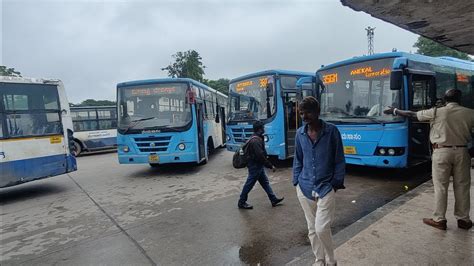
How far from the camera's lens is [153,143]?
29.0ft

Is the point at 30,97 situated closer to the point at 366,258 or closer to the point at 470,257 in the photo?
the point at 366,258

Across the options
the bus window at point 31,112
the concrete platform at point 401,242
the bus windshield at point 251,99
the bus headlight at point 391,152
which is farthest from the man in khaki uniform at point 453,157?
the bus window at point 31,112

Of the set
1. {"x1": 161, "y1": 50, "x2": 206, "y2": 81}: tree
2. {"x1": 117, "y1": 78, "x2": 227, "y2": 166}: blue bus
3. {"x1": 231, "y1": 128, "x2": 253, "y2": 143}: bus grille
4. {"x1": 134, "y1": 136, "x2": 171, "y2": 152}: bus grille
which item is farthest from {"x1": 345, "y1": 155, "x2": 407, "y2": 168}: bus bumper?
{"x1": 161, "y1": 50, "x2": 206, "y2": 81}: tree

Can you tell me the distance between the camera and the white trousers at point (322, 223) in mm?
2848

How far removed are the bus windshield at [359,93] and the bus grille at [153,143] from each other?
449cm

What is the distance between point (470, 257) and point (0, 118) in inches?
348

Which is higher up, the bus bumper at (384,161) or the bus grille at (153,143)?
the bus grille at (153,143)

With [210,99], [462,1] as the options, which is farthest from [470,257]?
[210,99]

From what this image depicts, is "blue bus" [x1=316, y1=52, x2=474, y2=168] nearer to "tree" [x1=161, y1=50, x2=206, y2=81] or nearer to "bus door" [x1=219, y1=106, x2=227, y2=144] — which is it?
"bus door" [x1=219, y1=106, x2=227, y2=144]

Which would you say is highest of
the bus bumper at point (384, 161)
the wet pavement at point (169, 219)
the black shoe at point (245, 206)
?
the bus bumper at point (384, 161)

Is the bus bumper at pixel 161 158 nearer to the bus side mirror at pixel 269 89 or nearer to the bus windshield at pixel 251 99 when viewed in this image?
the bus windshield at pixel 251 99

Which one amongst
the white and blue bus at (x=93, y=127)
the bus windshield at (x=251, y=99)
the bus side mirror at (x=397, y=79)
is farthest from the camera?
the white and blue bus at (x=93, y=127)

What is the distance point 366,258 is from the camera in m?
3.23

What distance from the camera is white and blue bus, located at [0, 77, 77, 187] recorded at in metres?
7.05
